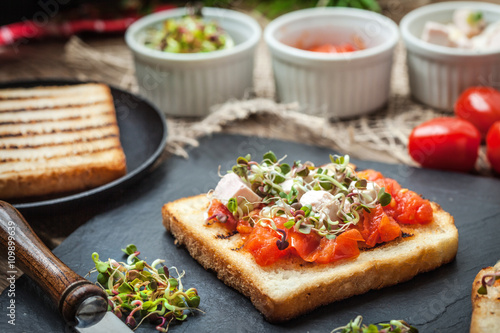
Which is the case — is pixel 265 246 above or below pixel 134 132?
above

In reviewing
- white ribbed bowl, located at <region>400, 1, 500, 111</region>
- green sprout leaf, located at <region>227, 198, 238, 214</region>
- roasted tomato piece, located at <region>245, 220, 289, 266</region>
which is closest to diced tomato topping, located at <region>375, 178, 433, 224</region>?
roasted tomato piece, located at <region>245, 220, 289, 266</region>

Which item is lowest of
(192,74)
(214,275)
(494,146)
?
(214,275)

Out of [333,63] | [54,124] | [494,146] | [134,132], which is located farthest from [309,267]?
[54,124]

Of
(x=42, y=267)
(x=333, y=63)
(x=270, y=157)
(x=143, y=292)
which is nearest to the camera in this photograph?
(x=42, y=267)

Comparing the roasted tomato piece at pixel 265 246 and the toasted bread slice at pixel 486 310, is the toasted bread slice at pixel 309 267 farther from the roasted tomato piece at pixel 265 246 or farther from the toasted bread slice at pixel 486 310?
the toasted bread slice at pixel 486 310

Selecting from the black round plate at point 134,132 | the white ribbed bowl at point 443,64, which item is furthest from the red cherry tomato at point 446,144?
the black round plate at point 134,132

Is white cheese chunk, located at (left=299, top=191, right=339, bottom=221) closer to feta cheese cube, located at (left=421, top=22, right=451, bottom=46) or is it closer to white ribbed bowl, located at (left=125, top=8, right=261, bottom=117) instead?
white ribbed bowl, located at (left=125, top=8, right=261, bottom=117)

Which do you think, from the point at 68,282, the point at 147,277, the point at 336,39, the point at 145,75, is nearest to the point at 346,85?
the point at 336,39

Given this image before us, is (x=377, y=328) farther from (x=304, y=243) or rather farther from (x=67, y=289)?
(x=67, y=289)
